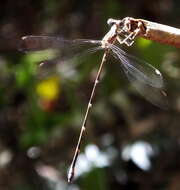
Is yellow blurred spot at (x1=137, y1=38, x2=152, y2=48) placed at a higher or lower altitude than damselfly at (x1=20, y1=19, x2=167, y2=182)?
lower

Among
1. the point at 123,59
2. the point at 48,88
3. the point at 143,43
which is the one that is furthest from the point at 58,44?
the point at 48,88

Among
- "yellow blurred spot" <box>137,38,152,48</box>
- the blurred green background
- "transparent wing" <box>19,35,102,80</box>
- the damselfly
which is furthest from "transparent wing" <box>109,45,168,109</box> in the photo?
the blurred green background

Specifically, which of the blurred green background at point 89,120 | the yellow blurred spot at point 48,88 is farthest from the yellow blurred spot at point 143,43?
the yellow blurred spot at point 48,88

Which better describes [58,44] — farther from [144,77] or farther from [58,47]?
[144,77]

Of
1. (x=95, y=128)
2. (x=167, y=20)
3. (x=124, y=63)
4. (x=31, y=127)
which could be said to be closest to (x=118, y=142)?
(x=95, y=128)

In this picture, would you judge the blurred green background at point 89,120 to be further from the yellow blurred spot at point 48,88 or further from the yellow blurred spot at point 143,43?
the yellow blurred spot at point 143,43

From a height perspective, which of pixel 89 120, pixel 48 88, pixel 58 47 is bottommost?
pixel 89 120

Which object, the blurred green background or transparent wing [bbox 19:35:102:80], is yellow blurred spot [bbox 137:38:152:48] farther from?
transparent wing [bbox 19:35:102:80]
